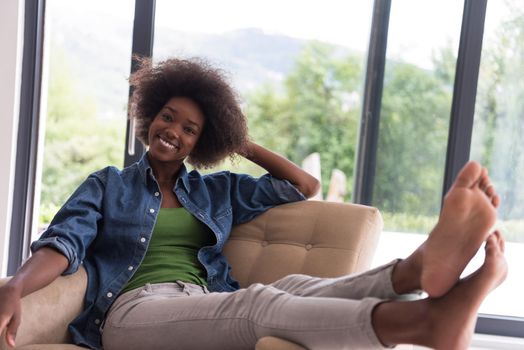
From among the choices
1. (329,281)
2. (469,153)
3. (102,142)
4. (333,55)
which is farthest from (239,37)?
(329,281)

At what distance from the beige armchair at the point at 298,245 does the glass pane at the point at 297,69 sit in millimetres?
1785

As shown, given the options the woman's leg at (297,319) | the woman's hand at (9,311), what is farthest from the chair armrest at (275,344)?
the woman's hand at (9,311)

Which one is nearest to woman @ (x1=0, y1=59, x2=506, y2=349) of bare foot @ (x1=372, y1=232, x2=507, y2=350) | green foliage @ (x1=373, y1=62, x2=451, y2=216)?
bare foot @ (x1=372, y1=232, x2=507, y2=350)

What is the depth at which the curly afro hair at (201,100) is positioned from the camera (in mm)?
2252

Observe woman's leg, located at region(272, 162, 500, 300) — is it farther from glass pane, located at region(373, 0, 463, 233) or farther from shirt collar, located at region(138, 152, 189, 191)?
glass pane, located at region(373, 0, 463, 233)

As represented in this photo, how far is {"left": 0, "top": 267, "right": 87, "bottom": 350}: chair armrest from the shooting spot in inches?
70.5

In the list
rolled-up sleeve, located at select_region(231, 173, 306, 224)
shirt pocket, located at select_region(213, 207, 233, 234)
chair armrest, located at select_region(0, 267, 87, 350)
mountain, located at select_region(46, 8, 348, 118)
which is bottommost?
chair armrest, located at select_region(0, 267, 87, 350)

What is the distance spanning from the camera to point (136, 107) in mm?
2359

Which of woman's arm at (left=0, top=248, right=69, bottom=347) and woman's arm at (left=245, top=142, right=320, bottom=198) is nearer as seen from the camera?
woman's arm at (left=0, top=248, right=69, bottom=347)

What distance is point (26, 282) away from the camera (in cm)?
167

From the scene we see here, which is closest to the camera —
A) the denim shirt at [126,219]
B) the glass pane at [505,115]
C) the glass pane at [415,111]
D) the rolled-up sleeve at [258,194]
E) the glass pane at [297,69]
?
the denim shirt at [126,219]

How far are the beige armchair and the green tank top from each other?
132mm

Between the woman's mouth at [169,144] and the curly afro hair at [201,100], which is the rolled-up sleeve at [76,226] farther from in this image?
the curly afro hair at [201,100]

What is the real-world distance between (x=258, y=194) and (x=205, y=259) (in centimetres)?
29
